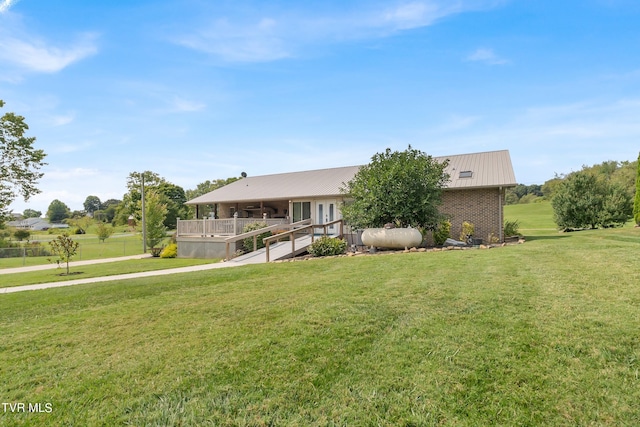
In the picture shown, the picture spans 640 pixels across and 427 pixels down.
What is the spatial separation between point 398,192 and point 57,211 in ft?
442

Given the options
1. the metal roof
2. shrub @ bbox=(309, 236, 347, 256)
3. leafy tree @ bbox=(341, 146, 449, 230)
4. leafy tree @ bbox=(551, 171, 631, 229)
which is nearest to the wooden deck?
shrub @ bbox=(309, 236, 347, 256)

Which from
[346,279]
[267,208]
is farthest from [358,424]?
[267,208]

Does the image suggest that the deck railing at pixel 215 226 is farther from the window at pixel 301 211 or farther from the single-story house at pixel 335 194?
the window at pixel 301 211

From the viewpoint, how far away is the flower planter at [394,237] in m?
11.8

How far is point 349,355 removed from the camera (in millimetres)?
3568

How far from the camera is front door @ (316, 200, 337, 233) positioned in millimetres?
19484

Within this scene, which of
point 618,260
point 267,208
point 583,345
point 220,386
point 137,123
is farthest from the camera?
point 267,208

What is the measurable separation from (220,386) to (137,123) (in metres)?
16.5

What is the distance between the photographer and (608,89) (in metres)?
13.2

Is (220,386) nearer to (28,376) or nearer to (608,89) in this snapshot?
(28,376)

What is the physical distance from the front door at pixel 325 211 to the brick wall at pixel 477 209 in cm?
595

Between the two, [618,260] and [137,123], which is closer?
[618,260]

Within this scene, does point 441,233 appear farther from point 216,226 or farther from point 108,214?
point 108,214

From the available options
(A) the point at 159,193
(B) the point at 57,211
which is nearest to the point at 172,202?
(A) the point at 159,193
